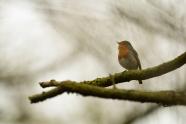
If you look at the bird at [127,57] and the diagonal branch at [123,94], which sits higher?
the bird at [127,57]

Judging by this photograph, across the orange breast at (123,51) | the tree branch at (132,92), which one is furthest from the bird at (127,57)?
the tree branch at (132,92)

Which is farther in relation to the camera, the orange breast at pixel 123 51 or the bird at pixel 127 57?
the orange breast at pixel 123 51

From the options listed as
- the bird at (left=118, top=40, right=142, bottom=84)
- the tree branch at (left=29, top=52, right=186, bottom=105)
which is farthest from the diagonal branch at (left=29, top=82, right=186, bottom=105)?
the bird at (left=118, top=40, right=142, bottom=84)

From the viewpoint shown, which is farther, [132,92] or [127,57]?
[127,57]

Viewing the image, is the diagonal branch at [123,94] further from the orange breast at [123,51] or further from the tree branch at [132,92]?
the orange breast at [123,51]

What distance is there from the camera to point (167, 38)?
244 centimetres

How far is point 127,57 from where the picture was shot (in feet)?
16.0

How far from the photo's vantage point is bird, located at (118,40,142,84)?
4688 millimetres

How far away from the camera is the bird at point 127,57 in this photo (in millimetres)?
4688

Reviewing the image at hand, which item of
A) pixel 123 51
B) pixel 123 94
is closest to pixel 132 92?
pixel 123 94

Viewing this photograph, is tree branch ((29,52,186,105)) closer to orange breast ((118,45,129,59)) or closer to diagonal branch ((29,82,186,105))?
diagonal branch ((29,82,186,105))

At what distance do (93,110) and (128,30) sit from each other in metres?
1.64

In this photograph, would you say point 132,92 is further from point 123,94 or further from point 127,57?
point 127,57

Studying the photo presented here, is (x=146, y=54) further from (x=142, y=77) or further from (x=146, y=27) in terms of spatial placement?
(x=142, y=77)
